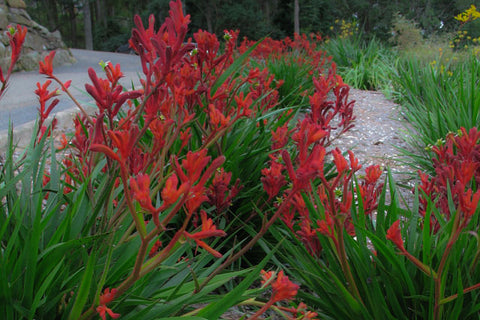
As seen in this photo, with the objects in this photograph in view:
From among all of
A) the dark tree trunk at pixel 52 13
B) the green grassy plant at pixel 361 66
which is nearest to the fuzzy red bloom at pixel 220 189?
the green grassy plant at pixel 361 66

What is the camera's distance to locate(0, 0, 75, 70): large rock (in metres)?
8.67

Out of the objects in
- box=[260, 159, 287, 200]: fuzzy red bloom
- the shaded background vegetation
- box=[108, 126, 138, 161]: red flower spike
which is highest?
the shaded background vegetation

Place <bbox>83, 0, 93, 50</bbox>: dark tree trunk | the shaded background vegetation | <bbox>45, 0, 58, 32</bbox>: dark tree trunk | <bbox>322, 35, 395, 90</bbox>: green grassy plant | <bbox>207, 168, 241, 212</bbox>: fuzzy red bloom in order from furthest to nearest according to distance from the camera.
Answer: <bbox>45, 0, 58, 32</bbox>: dark tree trunk, <bbox>83, 0, 93, 50</bbox>: dark tree trunk, the shaded background vegetation, <bbox>322, 35, 395, 90</bbox>: green grassy plant, <bbox>207, 168, 241, 212</bbox>: fuzzy red bloom

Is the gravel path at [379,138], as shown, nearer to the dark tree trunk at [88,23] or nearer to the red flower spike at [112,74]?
the red flower spike at [112,74]

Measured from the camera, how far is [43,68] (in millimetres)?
1095

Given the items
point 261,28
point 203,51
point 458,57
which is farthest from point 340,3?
point 203,51

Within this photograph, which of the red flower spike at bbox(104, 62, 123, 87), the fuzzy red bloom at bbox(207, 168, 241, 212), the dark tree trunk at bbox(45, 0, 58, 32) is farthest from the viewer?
the dark tree trunk at bbox(45, 0, 58, 32)

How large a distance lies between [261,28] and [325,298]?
1705 centimetres

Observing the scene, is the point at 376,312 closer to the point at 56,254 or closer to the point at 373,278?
the point at 373,278

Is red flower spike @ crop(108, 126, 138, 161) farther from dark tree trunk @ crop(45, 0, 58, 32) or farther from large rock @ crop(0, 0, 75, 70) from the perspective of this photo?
dark tree trunk @ crop(45, 0, 58, 32)

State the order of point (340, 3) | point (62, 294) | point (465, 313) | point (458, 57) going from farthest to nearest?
1. point (340, 3)
2. point (458, 57)
3. point (465, 313)
4. point (62, 294)

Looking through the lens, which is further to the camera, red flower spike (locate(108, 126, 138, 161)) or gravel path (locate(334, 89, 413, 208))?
gravel path (locate(334, 89, 413, 208))

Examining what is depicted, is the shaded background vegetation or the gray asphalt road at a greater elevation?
the shaded background vegetation

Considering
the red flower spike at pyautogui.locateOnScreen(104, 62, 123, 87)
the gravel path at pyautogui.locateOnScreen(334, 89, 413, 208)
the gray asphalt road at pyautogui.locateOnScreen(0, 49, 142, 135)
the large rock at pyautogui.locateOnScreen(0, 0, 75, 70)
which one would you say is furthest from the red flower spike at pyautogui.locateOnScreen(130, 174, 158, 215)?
the large rock at pyautogui.locateOnScreen(0, 0, 75, 70)
